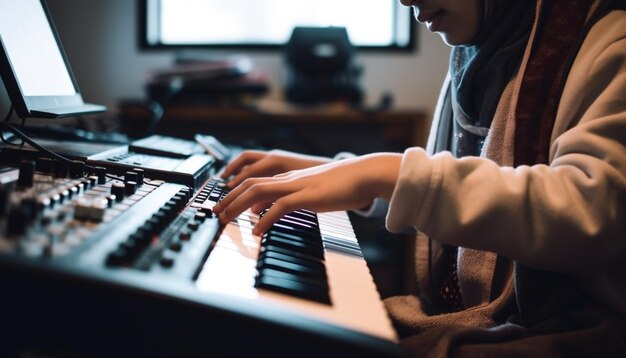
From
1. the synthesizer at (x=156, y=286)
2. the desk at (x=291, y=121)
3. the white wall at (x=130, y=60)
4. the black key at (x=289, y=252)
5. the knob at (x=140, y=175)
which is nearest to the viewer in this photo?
the synthesizer at (x=156, y=286)

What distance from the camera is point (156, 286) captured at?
36cm

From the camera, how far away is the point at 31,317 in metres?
0.35

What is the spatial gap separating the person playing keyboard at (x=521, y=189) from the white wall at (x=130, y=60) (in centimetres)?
121

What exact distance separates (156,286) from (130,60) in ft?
6.32

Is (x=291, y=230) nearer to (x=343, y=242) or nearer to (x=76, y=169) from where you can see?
(x=343, y=242)

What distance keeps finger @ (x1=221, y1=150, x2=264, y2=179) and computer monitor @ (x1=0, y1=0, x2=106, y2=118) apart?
26cm

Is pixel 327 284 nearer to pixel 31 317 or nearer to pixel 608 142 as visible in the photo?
pixel 31 317

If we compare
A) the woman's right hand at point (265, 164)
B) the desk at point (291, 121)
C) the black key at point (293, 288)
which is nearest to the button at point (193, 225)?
the black key at point (293, 288)

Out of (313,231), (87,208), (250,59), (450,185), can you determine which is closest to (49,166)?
(87,208)

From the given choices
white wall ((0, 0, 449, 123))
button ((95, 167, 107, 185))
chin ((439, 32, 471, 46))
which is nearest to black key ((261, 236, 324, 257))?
button ((95, 167, 107, 185))

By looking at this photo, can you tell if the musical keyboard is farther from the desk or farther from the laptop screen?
Answer: the desk

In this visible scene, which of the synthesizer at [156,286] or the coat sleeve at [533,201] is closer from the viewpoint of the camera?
the synthesizer at [156,286]

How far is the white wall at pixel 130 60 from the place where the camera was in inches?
81.8

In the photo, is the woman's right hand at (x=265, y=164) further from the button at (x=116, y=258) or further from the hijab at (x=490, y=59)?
the button at (x=116, y=258)
